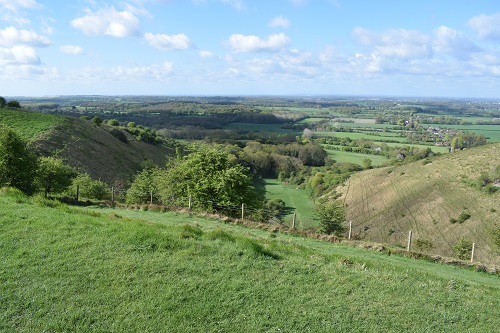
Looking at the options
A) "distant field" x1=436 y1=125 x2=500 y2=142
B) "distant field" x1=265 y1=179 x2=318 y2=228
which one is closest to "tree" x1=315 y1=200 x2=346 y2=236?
"distant field" x1=265 y1=179 x2=318 y2=228

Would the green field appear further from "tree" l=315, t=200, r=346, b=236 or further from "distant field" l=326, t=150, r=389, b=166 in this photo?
"tree" l=315, t=200, r=346, b=236

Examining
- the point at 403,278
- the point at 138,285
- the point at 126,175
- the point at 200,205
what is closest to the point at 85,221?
the point at 138,285

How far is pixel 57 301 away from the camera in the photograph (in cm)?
714

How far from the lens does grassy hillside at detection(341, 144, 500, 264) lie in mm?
47562

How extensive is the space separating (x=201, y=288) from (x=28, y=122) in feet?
184

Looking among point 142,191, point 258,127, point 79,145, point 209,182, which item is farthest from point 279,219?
point 258,127

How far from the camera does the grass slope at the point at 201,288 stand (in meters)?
6.84

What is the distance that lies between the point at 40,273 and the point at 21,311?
4.80 feet

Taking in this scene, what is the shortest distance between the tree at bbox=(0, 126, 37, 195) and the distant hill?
2189 centimetres

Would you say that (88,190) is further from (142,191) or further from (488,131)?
(488,131)

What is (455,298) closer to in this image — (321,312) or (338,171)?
(321,312)

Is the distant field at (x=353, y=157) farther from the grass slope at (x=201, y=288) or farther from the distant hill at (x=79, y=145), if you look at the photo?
the grass slope at (x=201, y=288)

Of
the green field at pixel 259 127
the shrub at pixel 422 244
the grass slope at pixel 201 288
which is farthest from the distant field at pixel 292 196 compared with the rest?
the green field at pixel 259 127

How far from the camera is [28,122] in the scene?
5297 cm
